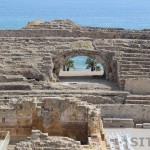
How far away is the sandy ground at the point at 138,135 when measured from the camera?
24.3 metres

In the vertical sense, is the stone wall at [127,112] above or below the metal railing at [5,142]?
above

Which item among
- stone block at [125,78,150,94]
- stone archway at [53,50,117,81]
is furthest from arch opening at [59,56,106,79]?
stone block at [125,78,150,94]

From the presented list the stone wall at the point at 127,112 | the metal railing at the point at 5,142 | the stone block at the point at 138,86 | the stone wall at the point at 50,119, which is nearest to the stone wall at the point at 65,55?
the stone block at the point at 138,86

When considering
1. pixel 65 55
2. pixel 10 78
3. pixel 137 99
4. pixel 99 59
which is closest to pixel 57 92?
pixel 10 78

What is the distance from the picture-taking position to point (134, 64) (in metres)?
33.4

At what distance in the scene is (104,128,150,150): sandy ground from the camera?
24.3 metres

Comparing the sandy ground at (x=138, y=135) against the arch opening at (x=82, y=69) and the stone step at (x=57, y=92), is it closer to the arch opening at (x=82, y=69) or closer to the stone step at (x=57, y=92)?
the stone step at (x=57, y=92)

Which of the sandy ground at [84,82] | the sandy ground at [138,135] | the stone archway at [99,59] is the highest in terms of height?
the stone archway at [99,59]

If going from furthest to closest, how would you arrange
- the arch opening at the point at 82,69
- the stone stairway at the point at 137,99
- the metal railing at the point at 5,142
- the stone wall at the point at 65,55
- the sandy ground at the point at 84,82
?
the arch opening at the point at 82,69, the stone wall at the point at 65,55, the sandy ground at the point at 84,82, the stone stairway at the point at 137,99, the metal railing at the point at 5,142

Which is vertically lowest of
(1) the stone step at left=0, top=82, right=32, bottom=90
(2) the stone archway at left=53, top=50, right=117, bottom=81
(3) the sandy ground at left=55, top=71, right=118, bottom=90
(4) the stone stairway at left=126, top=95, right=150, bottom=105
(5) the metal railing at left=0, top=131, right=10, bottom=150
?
(5) the metal railing at left=0, top=131, right=10, bottom=150

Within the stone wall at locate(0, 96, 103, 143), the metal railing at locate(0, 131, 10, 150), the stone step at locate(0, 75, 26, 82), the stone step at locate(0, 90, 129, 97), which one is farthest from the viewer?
the stone step at locate(0, 75, 26, 82)

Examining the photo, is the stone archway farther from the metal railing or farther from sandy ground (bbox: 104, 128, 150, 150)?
the metal railing

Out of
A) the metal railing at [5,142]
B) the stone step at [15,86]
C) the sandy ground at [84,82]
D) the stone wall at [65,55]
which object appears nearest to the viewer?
the metal railing at [5,142]

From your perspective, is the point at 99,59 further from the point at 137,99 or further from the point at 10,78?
the point at 10,78
